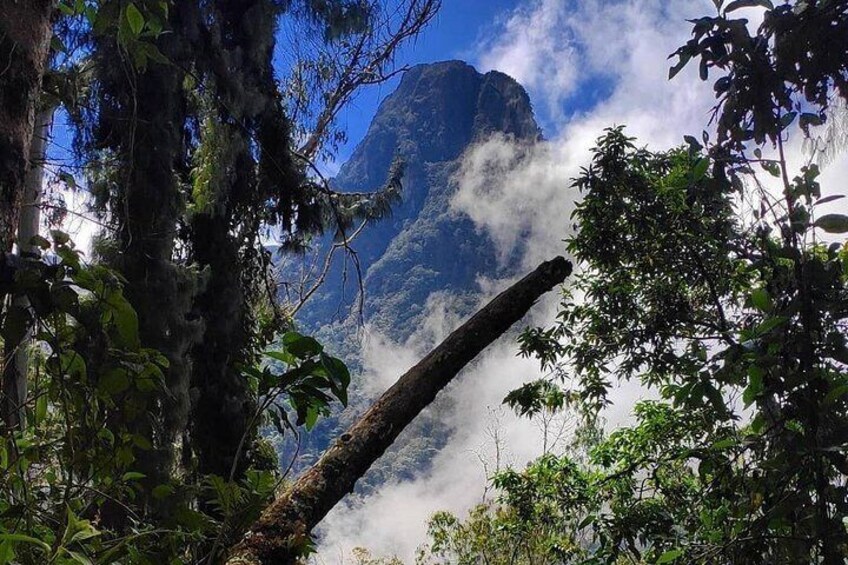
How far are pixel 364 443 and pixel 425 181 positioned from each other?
76.1 metres

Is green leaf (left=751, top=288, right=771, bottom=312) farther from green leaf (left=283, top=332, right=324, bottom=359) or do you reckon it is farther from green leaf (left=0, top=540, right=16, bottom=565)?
green leaf (left=0, top=540, right=16, bottom=565)

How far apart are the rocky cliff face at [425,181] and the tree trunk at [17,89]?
58.0 metres

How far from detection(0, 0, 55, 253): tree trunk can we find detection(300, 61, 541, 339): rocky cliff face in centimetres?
5796

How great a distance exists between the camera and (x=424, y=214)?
73250 millimetres

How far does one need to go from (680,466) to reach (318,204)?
3164mm

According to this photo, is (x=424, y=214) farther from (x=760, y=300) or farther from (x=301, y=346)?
(x=301, y=346)

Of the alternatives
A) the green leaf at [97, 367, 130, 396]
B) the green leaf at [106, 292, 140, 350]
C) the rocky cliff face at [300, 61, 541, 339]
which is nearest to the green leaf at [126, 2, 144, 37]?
the green leaf at [106, 292, 140, 350]

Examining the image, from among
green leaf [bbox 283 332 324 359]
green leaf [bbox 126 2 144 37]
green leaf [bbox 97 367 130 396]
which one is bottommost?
green leaf [bbox 283 332 324 359]

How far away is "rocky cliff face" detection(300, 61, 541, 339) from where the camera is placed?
6669cm

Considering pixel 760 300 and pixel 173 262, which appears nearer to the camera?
pixel 760 300

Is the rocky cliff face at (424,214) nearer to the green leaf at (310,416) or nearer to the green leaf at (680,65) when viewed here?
the green leaf at (680,65)

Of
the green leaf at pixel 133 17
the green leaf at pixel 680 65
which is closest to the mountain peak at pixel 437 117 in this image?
the green leaf at pixel 680 65

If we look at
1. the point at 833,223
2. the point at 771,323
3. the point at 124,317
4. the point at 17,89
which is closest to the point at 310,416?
the point at 124,317

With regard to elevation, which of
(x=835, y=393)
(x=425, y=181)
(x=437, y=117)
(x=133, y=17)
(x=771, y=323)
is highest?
(x=437, y=117)
